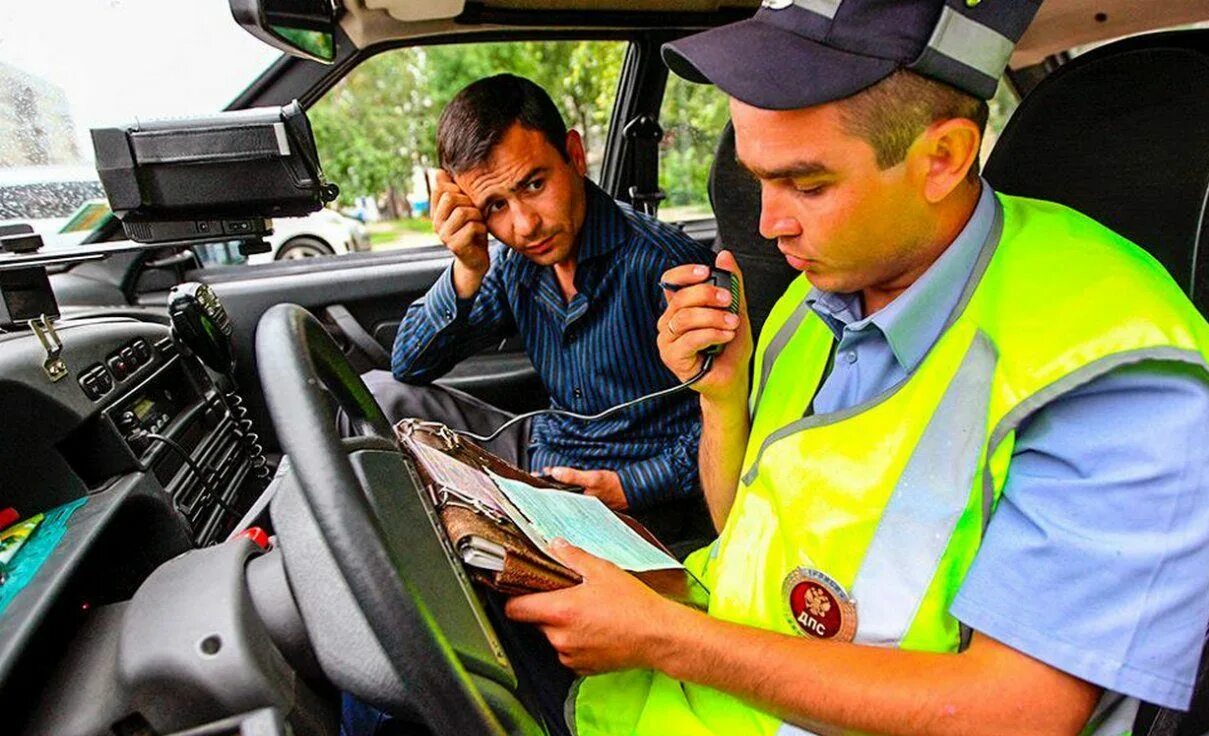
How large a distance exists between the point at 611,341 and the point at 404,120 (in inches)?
216

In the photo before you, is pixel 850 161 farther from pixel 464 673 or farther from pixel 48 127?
pixel 48 127

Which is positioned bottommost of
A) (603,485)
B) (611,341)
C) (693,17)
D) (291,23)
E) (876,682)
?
(603,485)

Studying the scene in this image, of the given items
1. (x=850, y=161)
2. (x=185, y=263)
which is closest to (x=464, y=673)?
(x=850, y=161)

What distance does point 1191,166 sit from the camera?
3.62 ft

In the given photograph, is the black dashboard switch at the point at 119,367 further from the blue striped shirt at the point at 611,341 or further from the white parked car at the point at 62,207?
the blue striped shirt at the point at 611,341

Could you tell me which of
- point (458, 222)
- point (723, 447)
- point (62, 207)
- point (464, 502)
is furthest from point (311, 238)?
point (464, 502)

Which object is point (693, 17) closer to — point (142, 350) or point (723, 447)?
point (723, 447)

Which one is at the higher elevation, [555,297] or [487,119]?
[487,119]

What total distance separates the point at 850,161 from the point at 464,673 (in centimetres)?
67

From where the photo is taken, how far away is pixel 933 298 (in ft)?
3.11

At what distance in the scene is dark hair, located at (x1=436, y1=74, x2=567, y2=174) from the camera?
1687 millimetres

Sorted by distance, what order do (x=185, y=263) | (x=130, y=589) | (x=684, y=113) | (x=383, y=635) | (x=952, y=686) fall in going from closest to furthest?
(x=383, y=635)
(x=952, y=686)
(x=130, y=589)
(x=185, y=263)
(x=684, y=113)

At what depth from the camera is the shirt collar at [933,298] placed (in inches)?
37.3

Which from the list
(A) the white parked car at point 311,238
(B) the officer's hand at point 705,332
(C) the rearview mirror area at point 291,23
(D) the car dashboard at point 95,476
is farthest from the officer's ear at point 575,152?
(A) the white parked car at point 311,238
